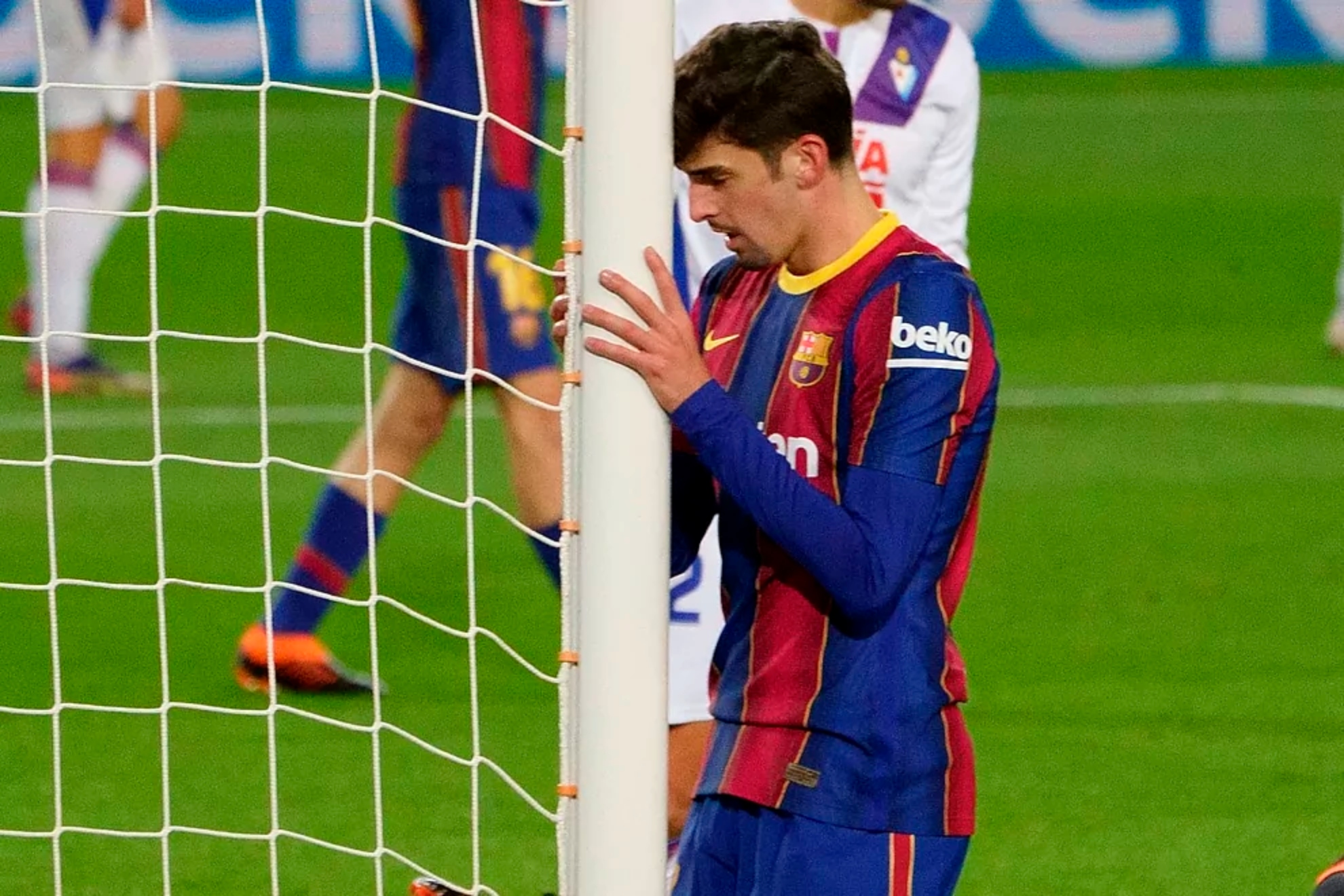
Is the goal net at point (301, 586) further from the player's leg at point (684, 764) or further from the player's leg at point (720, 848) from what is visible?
the player's leg at point (684, 764)

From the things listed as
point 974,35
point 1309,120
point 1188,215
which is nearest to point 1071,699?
point 1188,215

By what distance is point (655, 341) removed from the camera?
2.47 metres

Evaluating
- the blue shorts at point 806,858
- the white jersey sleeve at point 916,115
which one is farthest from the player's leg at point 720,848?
the white jersey sleeve at point 916,115

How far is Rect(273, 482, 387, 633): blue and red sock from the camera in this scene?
200 inches

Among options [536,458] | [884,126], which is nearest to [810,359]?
[884,126]

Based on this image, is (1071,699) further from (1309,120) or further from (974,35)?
(1309,120)

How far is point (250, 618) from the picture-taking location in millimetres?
5883

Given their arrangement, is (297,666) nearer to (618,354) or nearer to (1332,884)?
(1332,884)

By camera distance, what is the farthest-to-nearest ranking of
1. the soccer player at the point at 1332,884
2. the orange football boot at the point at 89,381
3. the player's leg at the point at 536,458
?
the orange football boot at the point at 89,381
the player's leg at the point at 536,458
the soccer player at the point at 1332,884

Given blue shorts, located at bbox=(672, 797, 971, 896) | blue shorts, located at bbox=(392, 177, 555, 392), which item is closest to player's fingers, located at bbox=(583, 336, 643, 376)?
blue shorts, located at bbox=(672, 797, 971, 896)

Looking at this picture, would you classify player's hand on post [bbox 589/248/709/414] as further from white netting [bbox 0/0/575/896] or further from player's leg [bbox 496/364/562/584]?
player's leg [bbox 496/364/562/584]

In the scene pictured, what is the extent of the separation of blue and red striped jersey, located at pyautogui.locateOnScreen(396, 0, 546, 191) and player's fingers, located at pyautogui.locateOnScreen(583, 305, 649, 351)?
2470 mm

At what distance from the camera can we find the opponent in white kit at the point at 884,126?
3857 mm

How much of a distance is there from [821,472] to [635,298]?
1.00 ft
